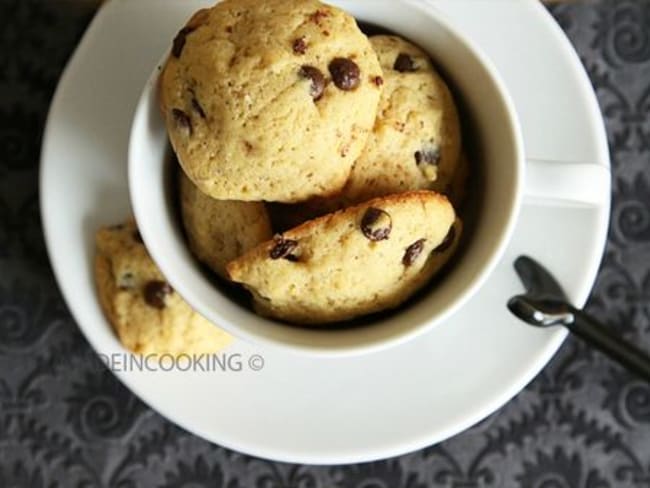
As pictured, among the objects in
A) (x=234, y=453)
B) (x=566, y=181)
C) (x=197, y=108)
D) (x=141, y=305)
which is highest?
(x=566, y=181)

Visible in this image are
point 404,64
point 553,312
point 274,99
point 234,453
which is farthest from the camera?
point 234,453

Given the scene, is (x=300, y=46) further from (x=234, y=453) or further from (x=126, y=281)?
(x=234, y=453)

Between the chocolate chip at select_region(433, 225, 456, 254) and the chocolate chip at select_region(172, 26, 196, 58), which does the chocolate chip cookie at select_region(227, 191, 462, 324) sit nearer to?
the chocolate chip at select_region(433, 225, 456, 254)

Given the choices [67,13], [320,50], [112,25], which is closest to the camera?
[320,50]

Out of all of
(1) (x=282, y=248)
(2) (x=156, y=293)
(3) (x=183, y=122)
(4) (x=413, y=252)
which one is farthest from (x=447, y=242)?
(2) (x=156, y=293)

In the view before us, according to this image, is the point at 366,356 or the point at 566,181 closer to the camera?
the point at 566,181

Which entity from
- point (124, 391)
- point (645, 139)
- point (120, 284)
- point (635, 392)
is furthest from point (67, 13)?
point (635, 392)

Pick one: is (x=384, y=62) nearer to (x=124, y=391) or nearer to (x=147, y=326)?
(x=147, y=326)
